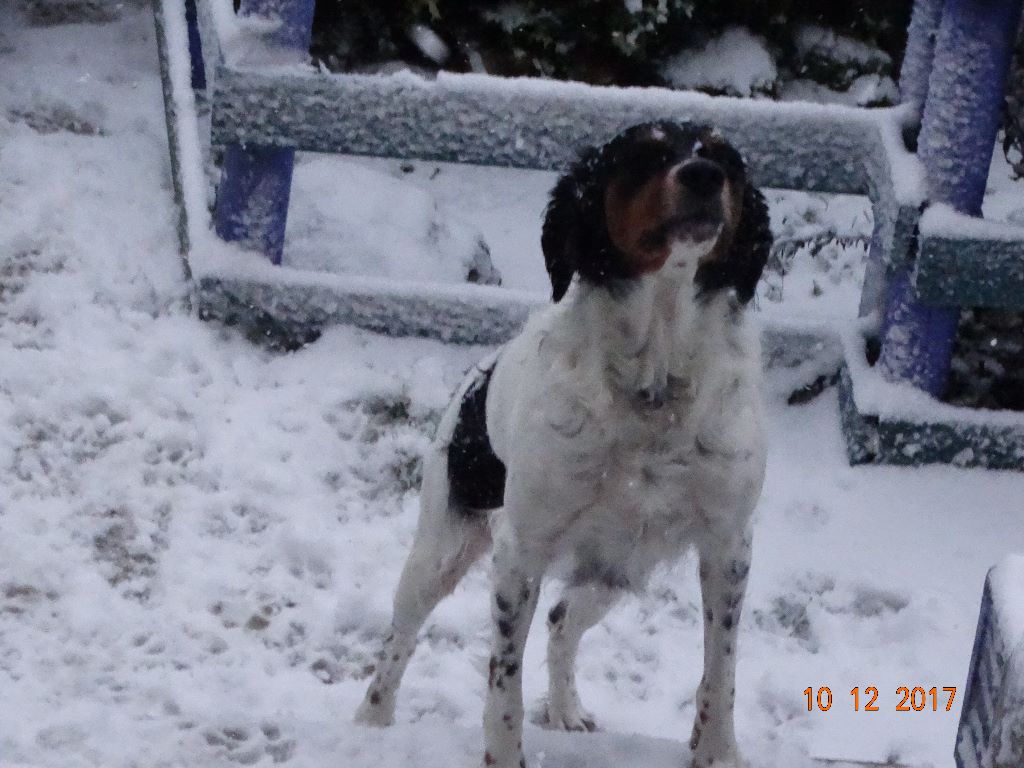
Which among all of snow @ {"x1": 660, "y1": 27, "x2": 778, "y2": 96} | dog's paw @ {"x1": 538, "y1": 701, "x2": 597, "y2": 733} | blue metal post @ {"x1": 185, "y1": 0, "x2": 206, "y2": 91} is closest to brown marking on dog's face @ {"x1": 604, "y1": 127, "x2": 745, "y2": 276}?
dog's paw @ {"x1": 538, "y1": 701, "x2": 597, "y2": 733}

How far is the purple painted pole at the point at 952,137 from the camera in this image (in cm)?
395

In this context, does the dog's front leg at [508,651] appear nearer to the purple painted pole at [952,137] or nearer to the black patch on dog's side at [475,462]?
the black patch on dog's side at [475,462]

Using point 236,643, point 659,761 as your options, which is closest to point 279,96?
point 236,643

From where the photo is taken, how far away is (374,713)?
3.27m

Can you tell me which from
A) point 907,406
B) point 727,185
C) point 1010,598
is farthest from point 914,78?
point 1010,598

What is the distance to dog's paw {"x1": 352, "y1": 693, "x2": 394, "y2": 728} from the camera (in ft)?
10.7

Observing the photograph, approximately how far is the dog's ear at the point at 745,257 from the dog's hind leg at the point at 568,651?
850 millimetres

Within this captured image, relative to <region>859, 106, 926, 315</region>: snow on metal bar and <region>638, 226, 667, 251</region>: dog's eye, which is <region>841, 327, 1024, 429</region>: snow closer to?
<region>859, 106, 926, 315</region>: snow on metal bar

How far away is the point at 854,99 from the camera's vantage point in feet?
19.7

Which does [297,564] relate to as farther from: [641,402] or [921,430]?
[921,430]

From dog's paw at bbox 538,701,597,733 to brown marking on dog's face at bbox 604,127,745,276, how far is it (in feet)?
4.21

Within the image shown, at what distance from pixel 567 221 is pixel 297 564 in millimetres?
1728

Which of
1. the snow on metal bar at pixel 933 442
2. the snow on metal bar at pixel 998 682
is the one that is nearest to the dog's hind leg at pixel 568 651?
the snow on metal bar at pixel 998 682
